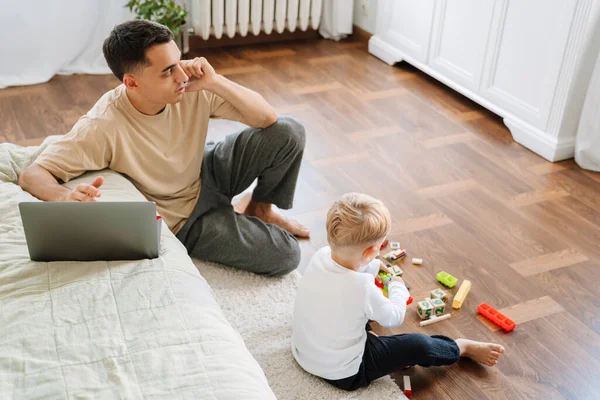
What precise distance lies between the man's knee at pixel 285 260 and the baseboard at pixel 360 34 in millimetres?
2499

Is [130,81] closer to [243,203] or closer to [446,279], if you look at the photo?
[243,203]

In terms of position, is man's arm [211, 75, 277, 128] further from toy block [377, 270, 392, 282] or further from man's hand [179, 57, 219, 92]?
toy block [377, 270, 392, 282]

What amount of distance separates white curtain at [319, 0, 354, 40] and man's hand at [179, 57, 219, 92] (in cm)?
248

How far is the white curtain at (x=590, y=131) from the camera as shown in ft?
9.53

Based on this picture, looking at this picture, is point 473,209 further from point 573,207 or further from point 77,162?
point 77,162

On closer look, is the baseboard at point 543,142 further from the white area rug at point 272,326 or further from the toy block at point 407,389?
the toy block at point 407,389

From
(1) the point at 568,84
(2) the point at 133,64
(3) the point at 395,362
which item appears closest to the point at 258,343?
(3) the point at 395,362

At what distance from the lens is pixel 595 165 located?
3021 millimetres

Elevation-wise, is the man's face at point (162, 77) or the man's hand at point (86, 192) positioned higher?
the man's face at point (162, 77)

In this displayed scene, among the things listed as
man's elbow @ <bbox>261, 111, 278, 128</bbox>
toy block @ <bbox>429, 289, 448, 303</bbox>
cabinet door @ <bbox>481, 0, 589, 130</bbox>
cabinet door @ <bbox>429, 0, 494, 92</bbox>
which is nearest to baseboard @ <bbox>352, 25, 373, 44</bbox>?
cabinet door @ <bbox>429, 0, 494, 92</bbox>

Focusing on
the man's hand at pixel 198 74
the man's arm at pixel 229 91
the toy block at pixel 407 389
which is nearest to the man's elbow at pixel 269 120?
the man's arm at pixel 229 91

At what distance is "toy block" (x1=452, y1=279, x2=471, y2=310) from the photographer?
2184 mm

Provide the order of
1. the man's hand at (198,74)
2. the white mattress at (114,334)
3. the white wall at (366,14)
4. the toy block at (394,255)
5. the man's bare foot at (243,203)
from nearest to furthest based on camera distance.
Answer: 1. the white mattress at (114,334)
2. the man's hand at (198,74)
3. the toy block at (394,255)
4. the man's bare foot at (243,203)
5. the white wall at (366,14)

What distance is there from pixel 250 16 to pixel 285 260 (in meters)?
2.42
